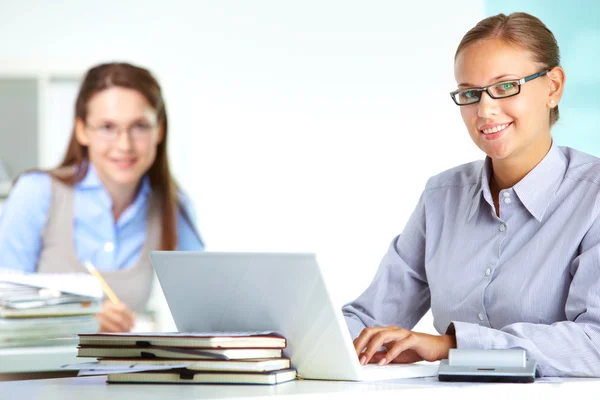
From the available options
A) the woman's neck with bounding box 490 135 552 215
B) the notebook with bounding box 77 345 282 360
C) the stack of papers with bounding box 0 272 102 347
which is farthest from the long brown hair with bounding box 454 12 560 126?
the stack of papers with bounding box 0 272 102 347

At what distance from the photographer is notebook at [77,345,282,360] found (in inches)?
51.9

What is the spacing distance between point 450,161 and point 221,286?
9.95 feet

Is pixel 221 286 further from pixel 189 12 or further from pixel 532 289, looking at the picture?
pixel 189 12

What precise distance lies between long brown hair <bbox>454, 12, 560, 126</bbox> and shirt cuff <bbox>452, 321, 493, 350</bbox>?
620mm

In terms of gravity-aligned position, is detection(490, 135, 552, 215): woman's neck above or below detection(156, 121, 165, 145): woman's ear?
below

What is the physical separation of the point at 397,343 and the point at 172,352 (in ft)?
1.34

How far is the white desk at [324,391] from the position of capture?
1.19 m

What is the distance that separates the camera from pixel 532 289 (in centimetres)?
176

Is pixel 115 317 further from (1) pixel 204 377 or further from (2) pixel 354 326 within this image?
(1) pixel 204 377

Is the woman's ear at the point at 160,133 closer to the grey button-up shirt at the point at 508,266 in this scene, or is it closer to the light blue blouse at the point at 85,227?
the light blue blouse at the point at 85,227

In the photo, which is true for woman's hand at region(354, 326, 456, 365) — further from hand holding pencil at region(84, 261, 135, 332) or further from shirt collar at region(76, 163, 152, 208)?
shirt collar at region(76, 163, 152, 208)

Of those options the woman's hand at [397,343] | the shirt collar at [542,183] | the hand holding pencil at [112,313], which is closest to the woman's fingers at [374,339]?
the woman's hand at [397,343]

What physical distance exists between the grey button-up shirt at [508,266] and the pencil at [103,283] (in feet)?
6.87

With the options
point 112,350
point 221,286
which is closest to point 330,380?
point 221,286
